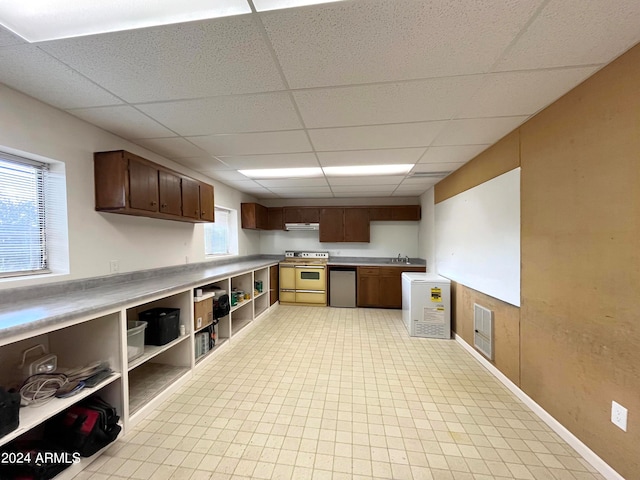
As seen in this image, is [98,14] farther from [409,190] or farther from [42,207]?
[409,190]

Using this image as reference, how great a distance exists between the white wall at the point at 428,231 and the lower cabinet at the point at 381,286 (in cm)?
37

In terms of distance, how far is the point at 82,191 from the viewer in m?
2.06

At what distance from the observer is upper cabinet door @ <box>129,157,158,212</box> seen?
7.21ft

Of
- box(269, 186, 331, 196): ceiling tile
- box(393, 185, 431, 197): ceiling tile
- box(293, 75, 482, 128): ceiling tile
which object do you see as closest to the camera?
box(293, 75, 482, 128): ceiling tile

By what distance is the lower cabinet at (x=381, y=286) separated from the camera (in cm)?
493

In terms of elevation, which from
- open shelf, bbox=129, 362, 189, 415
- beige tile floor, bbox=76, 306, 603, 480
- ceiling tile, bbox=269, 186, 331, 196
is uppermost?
ceiling tile, bbox=269, 186, 331, 196

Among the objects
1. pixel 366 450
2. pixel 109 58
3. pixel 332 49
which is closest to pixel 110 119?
pixel 109 58

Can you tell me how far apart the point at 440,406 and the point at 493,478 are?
2.05 ft

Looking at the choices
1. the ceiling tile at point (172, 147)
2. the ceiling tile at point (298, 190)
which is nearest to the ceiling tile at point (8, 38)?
the ceiling tile at point (172, 147)

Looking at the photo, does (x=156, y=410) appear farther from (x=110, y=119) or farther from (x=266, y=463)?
(x=110, y=119)

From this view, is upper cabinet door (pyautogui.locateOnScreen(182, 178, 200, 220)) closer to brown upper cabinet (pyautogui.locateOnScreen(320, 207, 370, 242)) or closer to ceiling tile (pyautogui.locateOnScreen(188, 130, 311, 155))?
ceiling tile (pyautogui.locateOnScreen(188, 130, 311, 155))

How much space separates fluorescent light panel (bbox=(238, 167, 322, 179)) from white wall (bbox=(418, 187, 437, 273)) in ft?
7.25

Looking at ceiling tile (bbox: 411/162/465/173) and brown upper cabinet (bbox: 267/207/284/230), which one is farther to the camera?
brown upper cabinet (bbox: 267/207/284/230)

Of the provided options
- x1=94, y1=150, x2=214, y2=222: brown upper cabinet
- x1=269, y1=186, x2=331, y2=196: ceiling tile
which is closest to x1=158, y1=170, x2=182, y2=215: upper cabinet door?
x1=94, y1=150, x2=214, y2=222: brown upper cabinet
